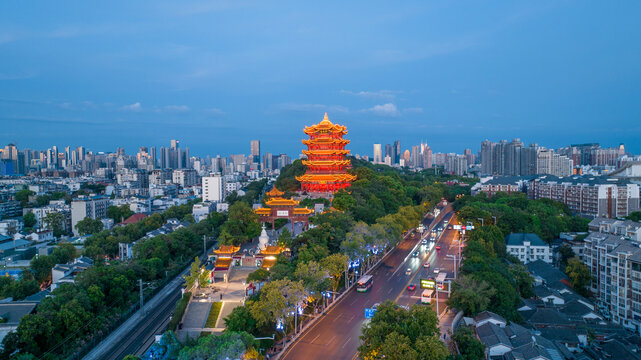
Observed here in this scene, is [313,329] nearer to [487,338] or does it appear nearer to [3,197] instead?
[487,338]

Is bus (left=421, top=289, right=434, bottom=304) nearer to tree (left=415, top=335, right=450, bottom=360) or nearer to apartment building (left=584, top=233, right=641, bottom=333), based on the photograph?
tree (left=415, top=335, right=450, bottom=360)

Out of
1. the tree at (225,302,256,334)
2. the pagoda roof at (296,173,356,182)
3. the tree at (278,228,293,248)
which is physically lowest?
the tree at (225,302,256,334)

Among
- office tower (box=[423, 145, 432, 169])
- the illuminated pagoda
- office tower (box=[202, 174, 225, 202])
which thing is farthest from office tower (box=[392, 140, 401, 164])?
the illuminated pagoda

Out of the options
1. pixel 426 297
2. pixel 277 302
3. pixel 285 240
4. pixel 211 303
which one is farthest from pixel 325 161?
pixel 277 302

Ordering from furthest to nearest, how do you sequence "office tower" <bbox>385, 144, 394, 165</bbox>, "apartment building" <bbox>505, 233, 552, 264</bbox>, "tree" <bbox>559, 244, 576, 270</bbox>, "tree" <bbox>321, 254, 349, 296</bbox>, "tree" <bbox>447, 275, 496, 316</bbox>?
1. "office tower" <bbox>385, 144, 394, 165</bbox>
2. "tree" <bbox>559, 244, 576, 270</bbox>
3. "apartment building" <bbox>505, 233, 552, 264</bbox>
4. "tree" <bbox>321, 254, 349, 296</bbox>
5. "tree" <bbox>447, 275, 496, 316</bbox>

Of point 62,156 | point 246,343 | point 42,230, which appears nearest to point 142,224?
point 42,230

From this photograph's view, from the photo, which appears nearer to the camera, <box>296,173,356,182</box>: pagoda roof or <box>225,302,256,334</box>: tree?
<box>225,302,256,334</box>: tree

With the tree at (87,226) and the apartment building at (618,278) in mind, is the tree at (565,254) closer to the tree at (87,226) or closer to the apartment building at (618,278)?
the apartment building at (618,278)
